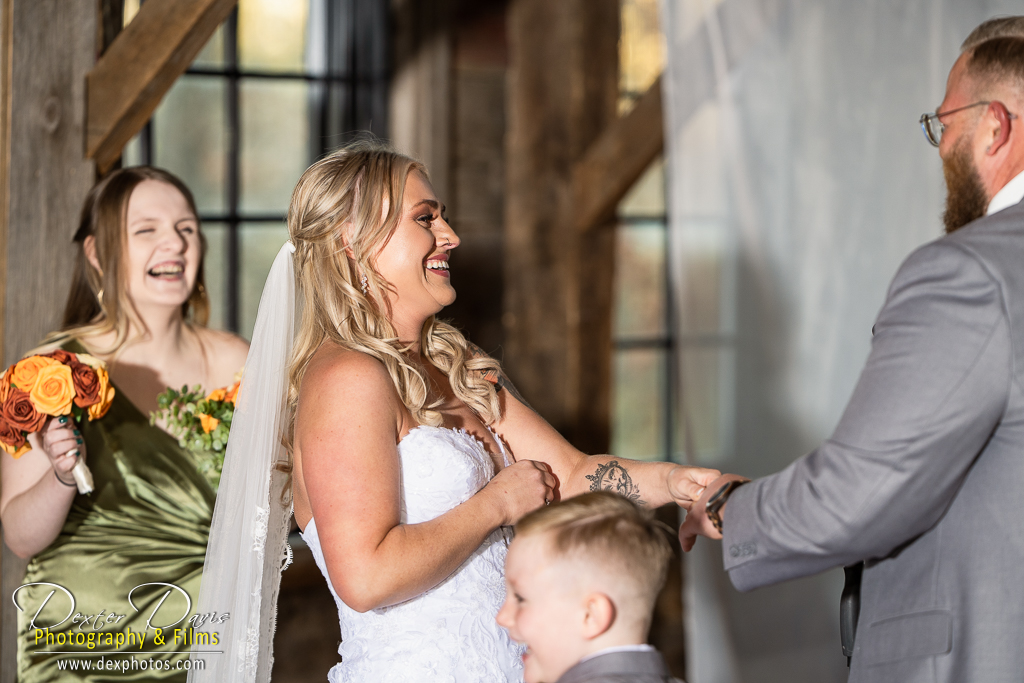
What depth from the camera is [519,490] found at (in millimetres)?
1568

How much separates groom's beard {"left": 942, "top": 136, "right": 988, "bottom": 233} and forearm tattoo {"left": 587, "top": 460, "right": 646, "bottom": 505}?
2.43 feet

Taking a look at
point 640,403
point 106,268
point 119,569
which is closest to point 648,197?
point 640,403

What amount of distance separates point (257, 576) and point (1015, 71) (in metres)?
1.56

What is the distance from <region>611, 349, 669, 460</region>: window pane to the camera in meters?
4.21

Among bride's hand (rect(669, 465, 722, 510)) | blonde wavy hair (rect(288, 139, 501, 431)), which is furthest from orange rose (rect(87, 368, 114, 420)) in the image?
bride's hand (rect(669, 465, 722, 510))

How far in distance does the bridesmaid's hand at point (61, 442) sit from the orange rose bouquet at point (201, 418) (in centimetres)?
22

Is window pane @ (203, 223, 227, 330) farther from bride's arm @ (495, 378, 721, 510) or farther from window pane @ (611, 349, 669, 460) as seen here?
bride's arm @ (495, 378, 721, 510)

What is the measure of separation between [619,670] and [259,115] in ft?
9.33

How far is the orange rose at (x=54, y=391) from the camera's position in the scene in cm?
187

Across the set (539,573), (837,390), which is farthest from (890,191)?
(539,573)

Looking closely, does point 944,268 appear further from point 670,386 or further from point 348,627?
point 670,386

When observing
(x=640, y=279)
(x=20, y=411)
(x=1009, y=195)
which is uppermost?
(x=1009, y=195)

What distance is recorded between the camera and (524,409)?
1936 millimetres

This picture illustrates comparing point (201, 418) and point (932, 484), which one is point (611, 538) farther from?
point (201, 418)
